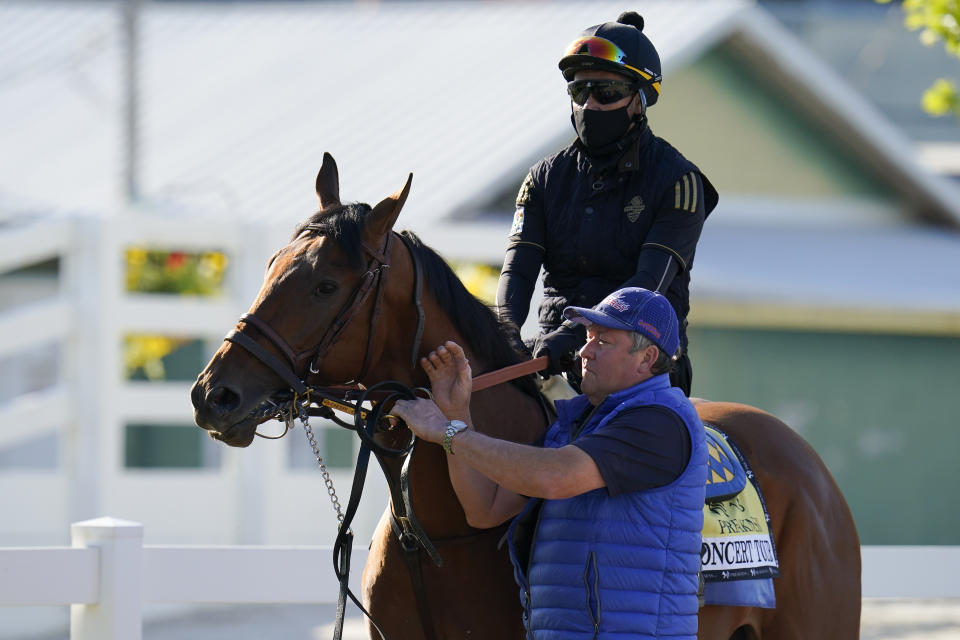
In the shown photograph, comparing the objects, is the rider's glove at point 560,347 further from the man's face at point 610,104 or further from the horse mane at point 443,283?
the man's face at point 610,104

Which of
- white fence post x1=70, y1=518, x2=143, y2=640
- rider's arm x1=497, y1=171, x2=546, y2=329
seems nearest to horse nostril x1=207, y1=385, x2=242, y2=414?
rider's arm x1=497, y1=171, x2=546, y2=329

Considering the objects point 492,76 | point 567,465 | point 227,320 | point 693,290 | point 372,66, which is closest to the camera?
point 567,465

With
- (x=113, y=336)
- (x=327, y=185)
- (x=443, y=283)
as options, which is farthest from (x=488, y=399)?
(x=113, y=336)

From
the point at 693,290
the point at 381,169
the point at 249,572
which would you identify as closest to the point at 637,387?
the point at 249,572

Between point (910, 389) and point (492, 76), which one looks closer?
point (910, 389)

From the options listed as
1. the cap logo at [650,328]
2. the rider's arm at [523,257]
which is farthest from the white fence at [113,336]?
the cap logo at [650,328]

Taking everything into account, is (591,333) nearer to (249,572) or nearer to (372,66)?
(249,572)

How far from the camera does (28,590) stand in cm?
427

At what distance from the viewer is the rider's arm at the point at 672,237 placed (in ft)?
12.3

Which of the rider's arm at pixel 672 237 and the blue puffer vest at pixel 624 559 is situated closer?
the blue puffer vest at pixel 624 559

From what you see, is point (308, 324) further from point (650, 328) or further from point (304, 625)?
point (304, 625)

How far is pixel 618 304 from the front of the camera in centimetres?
327

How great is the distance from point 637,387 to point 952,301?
9.89 metres

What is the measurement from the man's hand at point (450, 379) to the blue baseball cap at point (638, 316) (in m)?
0.30
